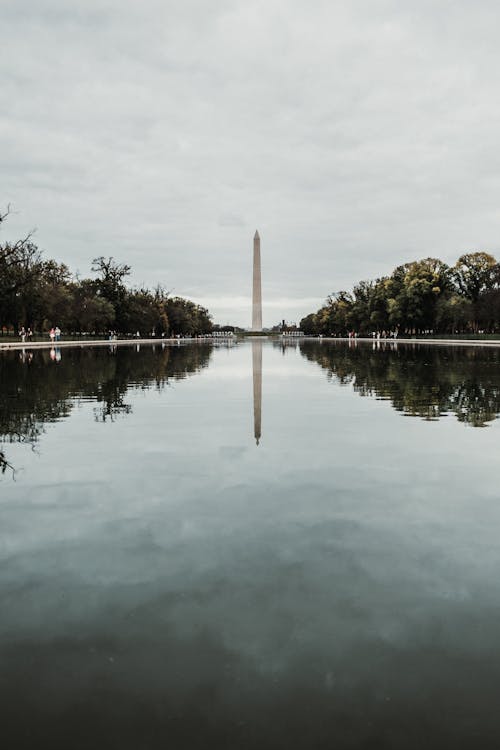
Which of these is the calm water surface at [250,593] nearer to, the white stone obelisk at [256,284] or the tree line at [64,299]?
the tree line at [64,299]

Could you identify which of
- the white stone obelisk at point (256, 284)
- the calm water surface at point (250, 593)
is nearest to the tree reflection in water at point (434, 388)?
the calm water surface at point (250, 593)

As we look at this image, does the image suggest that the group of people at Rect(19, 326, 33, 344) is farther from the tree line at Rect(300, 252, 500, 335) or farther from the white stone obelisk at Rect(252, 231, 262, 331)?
the tree line at Rect(300, 252, 500, 335)

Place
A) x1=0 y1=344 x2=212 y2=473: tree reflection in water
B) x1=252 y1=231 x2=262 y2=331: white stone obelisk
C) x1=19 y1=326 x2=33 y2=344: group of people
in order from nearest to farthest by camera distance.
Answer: x1=0 y1=344 x2=212 y2=473: tree reflection in water, x1=19 y1=326 x2=33 y2=344: group of people, x1=252 y1=231 x2=262 y2=331: white stone obelisk

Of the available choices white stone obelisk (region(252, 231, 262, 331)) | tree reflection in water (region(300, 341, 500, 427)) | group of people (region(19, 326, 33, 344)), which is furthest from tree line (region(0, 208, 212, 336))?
tree reflection in water (region(300, 341, 500, 427))

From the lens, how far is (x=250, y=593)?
4699 millimetres

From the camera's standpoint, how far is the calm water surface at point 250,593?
3.26 m

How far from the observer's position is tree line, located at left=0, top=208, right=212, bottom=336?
68.4 metres

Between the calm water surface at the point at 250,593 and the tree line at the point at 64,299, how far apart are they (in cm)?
5077

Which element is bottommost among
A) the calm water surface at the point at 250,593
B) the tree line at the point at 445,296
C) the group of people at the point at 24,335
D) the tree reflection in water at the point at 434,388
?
the calm water surface at the point at 250,593

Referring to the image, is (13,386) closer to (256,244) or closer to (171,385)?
(171,385)

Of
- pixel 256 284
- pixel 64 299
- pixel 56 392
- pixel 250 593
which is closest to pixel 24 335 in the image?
pixel 64 299

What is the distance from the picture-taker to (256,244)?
10656 cm

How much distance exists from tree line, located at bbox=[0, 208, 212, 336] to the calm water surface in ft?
167

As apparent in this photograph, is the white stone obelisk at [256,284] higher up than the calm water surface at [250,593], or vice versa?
the white stone obelisk at [256,284]
